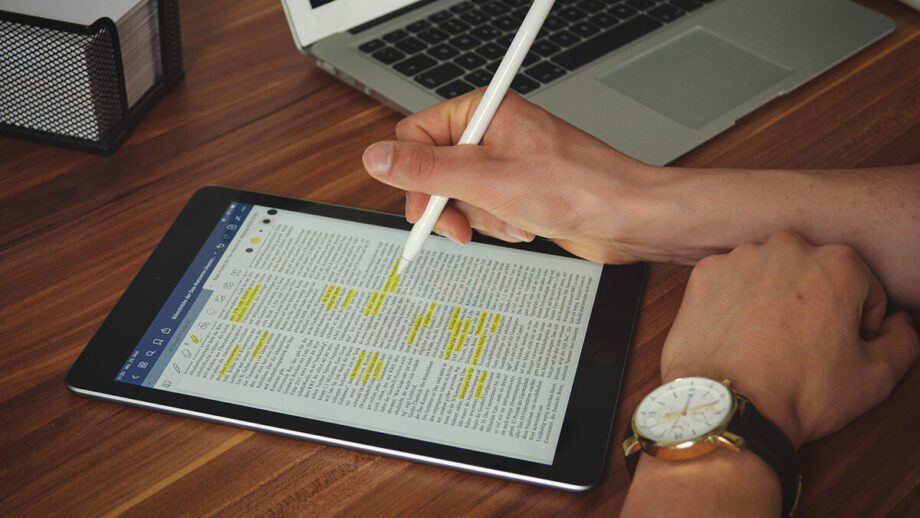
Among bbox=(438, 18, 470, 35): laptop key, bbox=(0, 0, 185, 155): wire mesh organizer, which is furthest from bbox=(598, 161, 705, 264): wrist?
bbox=(0, 0, 185, 155): wire mesh organizer

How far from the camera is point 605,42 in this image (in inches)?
39.5

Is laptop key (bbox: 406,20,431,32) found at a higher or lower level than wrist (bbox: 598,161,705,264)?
higher

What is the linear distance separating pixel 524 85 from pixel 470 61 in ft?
0.21

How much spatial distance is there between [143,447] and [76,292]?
18 centimetres

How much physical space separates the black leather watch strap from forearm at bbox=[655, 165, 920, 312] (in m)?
0.22

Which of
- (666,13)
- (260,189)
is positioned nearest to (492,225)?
(260,189)

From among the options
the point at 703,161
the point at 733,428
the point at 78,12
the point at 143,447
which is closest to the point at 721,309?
the point at 733,428

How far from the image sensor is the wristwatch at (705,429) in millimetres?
554

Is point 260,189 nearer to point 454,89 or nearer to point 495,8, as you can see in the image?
point 454,89

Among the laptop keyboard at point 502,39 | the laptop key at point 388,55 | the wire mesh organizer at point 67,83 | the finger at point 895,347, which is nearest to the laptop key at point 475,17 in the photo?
the laptop keyboard at point 502,39

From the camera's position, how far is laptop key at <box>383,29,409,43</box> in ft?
3.20

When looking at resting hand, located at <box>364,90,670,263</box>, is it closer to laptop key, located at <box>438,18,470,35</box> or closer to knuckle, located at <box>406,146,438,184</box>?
knuckle, located at <box>406,146,438,184</box>

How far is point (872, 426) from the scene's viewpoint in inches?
24.9

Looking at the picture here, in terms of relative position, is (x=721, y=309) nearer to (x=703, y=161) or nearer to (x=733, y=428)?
(x=733, y=428)
